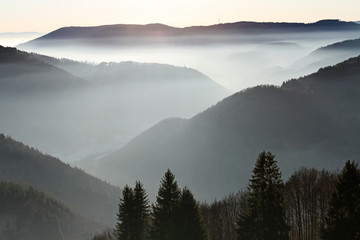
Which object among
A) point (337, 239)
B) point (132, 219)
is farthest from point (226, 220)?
→ point (337, 239)

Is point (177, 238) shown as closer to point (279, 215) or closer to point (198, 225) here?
point (198, 225)

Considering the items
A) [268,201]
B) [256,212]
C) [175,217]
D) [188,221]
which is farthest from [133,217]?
[268,201]

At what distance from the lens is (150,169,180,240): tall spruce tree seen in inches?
2140

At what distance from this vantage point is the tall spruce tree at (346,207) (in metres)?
42.7

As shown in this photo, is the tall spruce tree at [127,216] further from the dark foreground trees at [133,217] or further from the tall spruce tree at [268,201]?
the tall spruce tree at [268,201]

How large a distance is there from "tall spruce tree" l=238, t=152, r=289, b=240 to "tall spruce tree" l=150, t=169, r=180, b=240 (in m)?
9.26

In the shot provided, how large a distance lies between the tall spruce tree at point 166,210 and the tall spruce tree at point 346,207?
18153 millimetres

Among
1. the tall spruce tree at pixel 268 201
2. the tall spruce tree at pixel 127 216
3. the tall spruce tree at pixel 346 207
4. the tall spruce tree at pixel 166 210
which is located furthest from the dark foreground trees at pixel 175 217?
the tall spruce tree at pixel 346 207

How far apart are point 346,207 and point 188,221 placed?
18172mm

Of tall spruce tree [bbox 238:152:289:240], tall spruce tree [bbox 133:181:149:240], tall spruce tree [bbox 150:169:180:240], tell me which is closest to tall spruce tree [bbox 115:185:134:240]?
tall spruce tree [bbox 133:181:149:240]

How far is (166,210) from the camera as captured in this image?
55125 mm

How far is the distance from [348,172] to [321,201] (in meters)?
28.1

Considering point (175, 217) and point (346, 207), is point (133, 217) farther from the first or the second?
point (346, 207)

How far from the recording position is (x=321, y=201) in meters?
69.8
